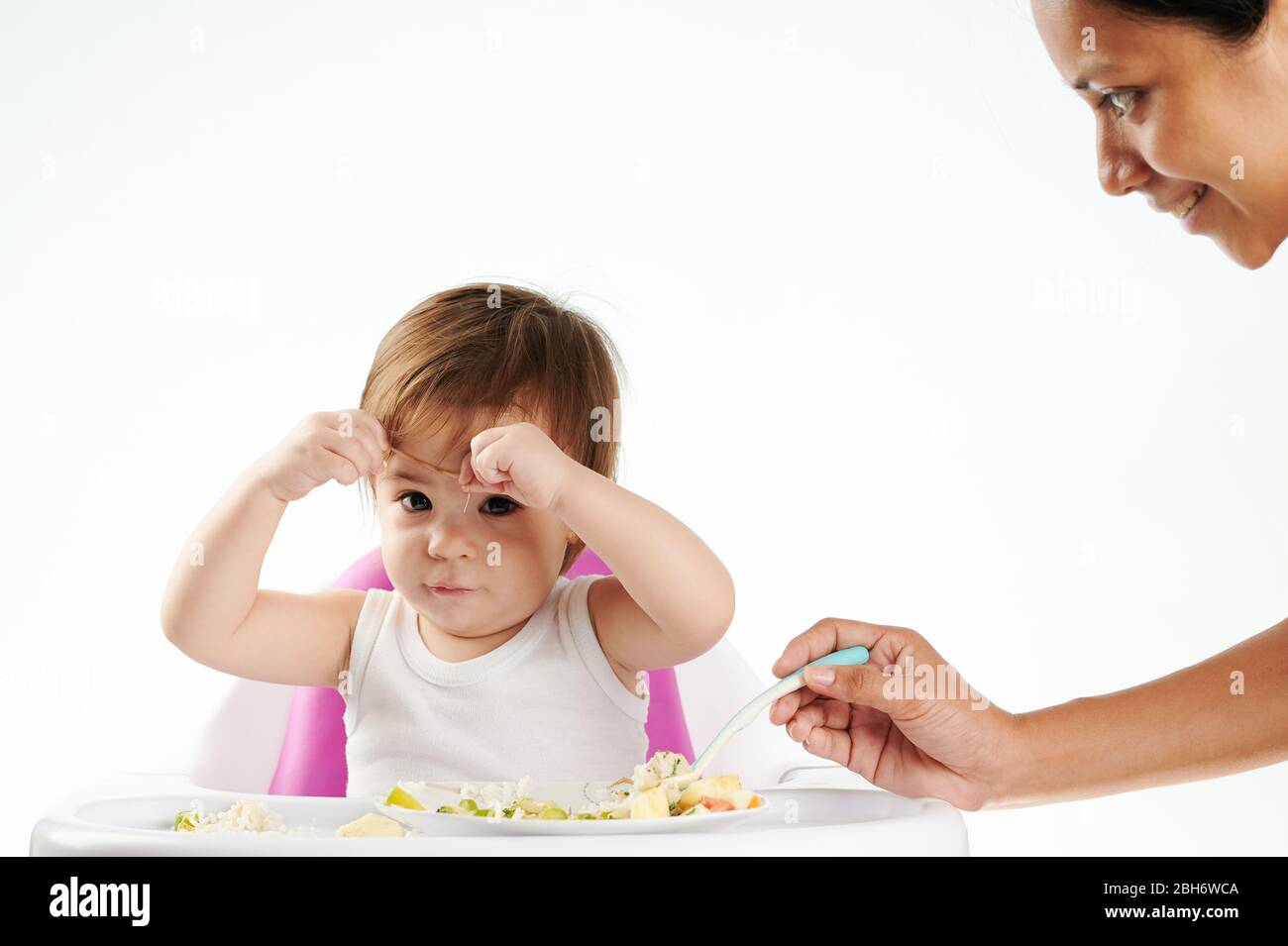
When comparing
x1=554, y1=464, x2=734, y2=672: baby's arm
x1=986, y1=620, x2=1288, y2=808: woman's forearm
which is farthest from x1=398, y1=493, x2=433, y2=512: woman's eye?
x1=986, y1=620, x2=1288, y2=808: woman's forearm

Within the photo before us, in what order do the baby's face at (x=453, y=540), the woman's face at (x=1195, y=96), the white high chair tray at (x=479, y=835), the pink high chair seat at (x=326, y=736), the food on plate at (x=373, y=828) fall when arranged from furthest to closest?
1. the pink high chair seat at (x=326, y=736)
2. the baby's face at (x=453, y=540)
3. the woman's face at (x=1195, y=96)
4. the food on plate at (x=373, y=828)
5. the white high chair tray at (x=479, y=835)

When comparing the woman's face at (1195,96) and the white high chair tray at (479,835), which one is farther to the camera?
the woman's face at (1195,96)

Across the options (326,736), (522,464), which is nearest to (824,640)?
(522,464)

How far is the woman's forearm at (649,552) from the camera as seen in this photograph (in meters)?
0.98

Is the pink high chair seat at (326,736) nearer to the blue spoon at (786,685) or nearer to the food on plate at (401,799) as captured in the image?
the blue spoon at (786,685)

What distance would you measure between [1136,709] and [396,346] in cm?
80

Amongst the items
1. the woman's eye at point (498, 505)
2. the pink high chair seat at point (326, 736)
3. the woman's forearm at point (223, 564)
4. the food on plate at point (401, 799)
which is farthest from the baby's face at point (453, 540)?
the food on plate at point (401, 799)

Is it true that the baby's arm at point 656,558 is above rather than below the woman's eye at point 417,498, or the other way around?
below

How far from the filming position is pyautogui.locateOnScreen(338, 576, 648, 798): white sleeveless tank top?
1165 mm

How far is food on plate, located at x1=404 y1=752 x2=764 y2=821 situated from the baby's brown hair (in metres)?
0.40

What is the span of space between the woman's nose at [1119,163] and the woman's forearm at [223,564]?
779 millimetres
